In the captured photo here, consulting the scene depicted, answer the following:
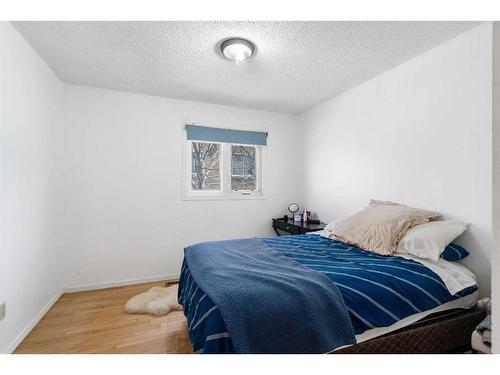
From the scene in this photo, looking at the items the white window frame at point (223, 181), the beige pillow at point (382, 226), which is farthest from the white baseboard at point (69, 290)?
the beige pillow at point (382, 226)

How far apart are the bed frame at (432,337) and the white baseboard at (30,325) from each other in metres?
2.29

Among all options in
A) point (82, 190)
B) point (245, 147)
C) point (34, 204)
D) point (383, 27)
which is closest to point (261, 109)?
point (245, 147)

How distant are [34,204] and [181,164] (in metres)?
1.60

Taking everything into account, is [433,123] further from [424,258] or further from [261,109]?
[261,109]

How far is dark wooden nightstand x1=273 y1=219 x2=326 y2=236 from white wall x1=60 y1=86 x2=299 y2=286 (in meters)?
0.52

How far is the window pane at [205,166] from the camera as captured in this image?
11.6 feet

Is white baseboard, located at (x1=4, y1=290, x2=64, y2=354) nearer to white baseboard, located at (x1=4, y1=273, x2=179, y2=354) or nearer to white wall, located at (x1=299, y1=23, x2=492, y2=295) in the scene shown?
white baseboard, located at (x1=4, y1=273, x2=179, y2=354)

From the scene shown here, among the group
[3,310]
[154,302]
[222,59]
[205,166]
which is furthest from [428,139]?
[3,310]

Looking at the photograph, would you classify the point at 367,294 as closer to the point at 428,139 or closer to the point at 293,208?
the point at 428,139

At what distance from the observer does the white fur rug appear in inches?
93.7

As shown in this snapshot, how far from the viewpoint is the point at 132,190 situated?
314cm

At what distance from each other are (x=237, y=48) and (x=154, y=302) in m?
2.49

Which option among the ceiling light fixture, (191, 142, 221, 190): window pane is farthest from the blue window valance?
the ceiling light fixture

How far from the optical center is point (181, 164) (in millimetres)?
3375
